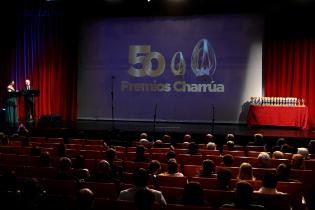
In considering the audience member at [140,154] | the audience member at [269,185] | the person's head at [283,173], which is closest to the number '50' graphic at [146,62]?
the audience member at [140,154]

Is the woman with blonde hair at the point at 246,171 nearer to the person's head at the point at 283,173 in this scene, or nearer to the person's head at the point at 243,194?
the person's head at the point at 283,173

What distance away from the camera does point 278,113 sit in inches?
572

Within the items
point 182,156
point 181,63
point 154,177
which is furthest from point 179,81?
point 154,177

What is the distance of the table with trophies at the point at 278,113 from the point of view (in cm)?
1437

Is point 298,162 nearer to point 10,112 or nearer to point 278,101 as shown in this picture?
point 278,101

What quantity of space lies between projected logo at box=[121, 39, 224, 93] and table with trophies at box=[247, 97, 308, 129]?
1729 mm

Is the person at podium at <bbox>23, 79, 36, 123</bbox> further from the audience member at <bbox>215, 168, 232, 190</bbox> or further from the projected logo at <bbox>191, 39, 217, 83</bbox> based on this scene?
the audience member at <bbox>215, 168, 232, 190</bbox>

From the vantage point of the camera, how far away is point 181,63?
16.4m

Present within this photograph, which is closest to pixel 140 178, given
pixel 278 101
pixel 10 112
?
pixel 278 101

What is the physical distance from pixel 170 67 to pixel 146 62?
0.96 m

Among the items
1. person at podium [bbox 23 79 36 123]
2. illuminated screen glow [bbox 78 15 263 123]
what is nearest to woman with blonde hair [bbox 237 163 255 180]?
illuminated screen glow [bbox 78 15 263 123]

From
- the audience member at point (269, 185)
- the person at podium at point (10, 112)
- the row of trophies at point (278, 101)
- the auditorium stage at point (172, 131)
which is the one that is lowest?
the audience member at point (269, 185)

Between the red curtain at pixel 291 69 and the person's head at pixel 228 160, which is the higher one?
the red curtain at pixel 291 69

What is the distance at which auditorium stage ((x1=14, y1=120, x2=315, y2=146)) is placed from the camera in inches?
498
